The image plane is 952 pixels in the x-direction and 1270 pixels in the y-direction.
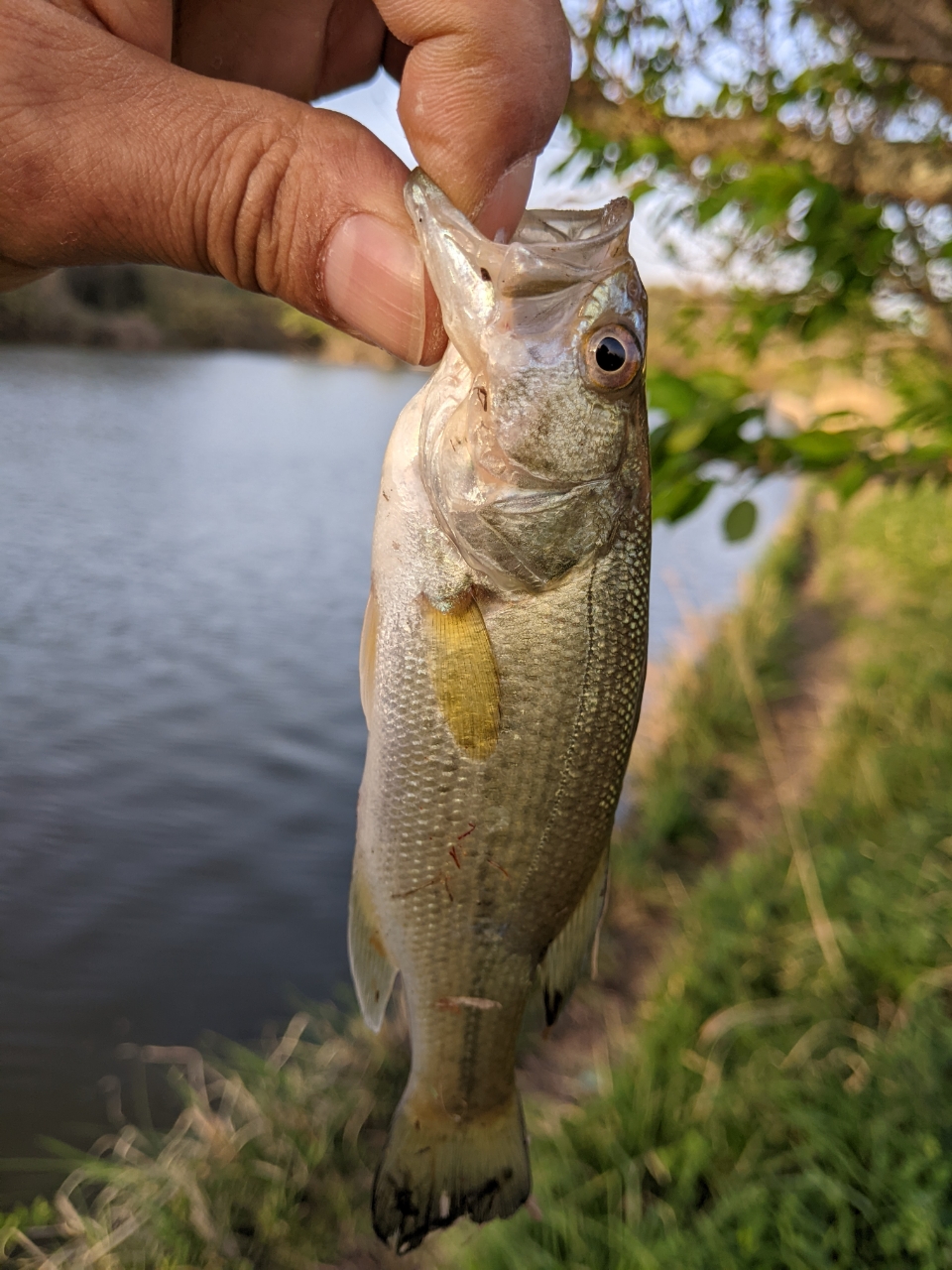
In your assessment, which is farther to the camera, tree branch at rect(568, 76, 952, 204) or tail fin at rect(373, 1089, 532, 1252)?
tree branch at rect(568, 76, 952, 204)

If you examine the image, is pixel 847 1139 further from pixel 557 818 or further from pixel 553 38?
pixel 553 38

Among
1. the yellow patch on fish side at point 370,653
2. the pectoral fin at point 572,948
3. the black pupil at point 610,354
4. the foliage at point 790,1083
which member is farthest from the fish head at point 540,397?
the foliage at point 790,1083

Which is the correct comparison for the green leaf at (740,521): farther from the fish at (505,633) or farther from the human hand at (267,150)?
the human hand at (267,150)

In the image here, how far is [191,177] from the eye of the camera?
158 cm

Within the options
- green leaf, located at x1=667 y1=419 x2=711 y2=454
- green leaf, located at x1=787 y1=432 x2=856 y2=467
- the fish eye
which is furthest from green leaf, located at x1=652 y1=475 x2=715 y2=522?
the fish eye

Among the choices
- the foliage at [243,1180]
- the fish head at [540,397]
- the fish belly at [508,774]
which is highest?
the fish head at [540,397]

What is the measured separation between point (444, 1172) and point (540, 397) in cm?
145

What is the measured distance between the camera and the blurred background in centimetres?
330

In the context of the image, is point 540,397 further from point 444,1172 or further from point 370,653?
point 444,1172

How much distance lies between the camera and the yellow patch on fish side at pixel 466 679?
1671mm

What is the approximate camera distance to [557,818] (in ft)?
5.60

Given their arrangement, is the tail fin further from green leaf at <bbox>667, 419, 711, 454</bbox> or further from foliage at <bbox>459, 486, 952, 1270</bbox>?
green leaf at <bbox>667, 419, 711, 454</bbox>

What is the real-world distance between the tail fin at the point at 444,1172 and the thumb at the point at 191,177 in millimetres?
1482

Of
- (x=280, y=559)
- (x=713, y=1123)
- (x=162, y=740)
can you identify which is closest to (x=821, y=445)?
(x=713, y=1123)
